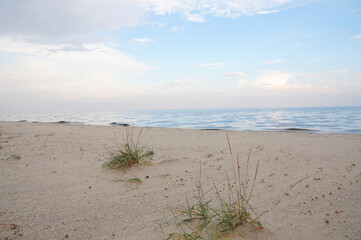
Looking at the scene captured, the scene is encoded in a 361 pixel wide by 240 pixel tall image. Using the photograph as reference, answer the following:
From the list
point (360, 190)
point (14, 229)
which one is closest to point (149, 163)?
point (14, 229)

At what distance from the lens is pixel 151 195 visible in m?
2.99

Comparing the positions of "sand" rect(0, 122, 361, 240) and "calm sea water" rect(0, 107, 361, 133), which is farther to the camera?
"calm sea water" rect(0, 107, 361, 133)

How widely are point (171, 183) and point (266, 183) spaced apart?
145 centimetres

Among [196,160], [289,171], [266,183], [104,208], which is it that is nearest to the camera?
[104,208]

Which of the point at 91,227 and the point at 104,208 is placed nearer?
the point at 91,227

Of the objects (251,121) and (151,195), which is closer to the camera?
(151,195)

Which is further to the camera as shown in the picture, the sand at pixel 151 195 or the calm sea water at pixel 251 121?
the calm sea water at pixel 251 121

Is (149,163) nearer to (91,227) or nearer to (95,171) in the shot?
(95,171)

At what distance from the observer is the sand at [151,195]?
2.14m

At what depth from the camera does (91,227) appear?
2.22 meters

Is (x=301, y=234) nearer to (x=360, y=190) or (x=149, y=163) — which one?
(x=360, y=190)

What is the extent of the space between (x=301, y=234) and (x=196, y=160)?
2.94 m

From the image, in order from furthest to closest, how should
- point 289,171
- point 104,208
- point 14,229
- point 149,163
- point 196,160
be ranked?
point 196,160, point 149,163, point 289,171, point 104,208, point 14,229

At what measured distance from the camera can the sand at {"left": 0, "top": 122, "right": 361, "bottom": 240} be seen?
84.1 inches
